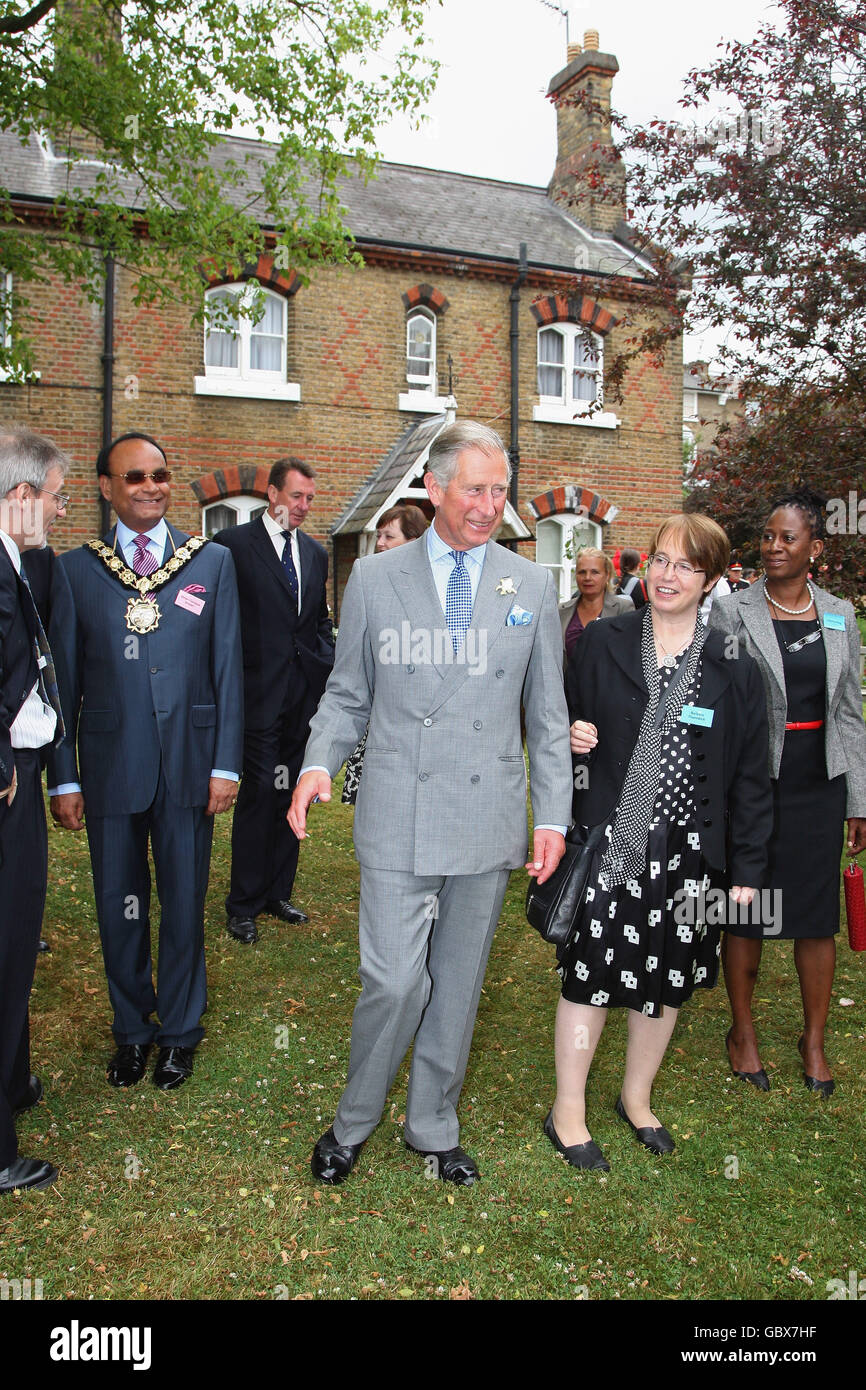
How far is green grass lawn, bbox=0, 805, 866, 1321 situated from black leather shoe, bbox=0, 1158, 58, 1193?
5 cm

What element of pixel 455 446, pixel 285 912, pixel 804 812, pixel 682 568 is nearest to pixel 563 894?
pixel 682 568

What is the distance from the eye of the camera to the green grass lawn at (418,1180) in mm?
3219

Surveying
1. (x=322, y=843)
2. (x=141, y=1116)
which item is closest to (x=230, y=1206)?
(x=141, y=1116)

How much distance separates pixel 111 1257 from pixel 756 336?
597 centimetres

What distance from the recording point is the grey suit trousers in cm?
349

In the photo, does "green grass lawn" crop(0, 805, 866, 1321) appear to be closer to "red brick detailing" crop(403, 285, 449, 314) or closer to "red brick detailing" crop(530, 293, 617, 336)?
"red brick detailing" crop(403, 285, 449, 314)

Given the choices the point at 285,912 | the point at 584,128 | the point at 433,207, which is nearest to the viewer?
the point at 285,912

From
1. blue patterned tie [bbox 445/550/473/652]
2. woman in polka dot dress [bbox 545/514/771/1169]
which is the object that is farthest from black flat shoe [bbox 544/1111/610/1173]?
blue patterned tie [bbox 445/550/473/652]

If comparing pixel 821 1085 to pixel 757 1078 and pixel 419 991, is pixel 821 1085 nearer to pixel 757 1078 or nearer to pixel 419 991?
pixel 757 1078

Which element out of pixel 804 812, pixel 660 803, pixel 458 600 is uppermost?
pixel 458 600

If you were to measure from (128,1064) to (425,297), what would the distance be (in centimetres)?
1492

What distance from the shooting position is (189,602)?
4.41 metres

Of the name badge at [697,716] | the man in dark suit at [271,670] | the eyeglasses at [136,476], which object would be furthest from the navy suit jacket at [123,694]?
the name badge at [697,716]

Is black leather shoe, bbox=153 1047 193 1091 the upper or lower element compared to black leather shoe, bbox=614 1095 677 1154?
upper
